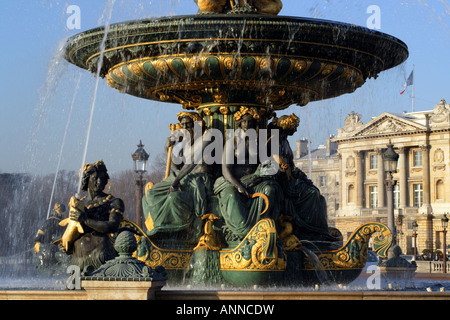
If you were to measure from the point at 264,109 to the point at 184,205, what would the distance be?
5.16ft

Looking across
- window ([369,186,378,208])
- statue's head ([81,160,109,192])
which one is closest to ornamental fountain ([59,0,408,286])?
statue's head ([81,160,109,192])

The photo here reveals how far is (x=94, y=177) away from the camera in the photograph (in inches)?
311

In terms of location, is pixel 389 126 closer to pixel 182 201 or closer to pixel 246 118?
pixel 246 118

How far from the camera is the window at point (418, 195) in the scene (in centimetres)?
8844

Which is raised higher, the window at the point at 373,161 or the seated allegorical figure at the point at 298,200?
the window at the point at 373,161

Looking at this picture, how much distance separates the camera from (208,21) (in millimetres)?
8914

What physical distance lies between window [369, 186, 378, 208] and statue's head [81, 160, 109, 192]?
86.8 meters

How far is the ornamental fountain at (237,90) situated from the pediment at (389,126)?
262 ft

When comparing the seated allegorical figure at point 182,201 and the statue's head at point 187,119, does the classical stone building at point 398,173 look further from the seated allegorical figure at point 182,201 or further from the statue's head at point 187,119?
the seated allegorical figure at point 182,201

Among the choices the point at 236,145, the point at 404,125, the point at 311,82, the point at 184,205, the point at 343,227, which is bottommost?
the point at 184,205

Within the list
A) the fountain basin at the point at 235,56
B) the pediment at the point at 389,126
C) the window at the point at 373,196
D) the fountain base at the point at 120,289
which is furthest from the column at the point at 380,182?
the fountain base at the point at 120,289
